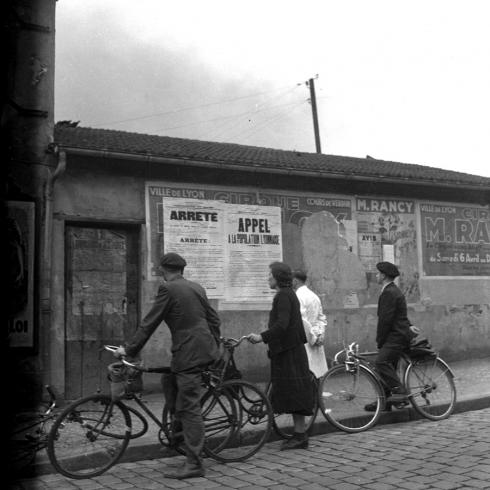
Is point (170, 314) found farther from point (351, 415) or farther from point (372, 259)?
point (372, 259)

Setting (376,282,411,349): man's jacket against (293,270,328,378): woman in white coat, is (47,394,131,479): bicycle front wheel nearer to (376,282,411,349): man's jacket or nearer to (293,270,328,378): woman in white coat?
(293,270,328,378): woman in white coat

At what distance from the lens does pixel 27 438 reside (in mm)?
5324

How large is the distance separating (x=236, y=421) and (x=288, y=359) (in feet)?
2.67

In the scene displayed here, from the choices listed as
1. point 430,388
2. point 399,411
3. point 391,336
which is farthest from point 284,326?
point 430,388

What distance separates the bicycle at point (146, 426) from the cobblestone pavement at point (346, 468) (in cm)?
15

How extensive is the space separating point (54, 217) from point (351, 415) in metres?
4.60

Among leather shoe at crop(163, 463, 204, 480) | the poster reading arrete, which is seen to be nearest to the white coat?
leather shoe at crop(163, 463, 204, 480)

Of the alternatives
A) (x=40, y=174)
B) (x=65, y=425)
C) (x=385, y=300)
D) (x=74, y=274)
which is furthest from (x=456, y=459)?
(x=40, y=174)

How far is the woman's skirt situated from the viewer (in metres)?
6.20

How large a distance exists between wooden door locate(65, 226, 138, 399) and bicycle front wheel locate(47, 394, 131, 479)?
3.50m

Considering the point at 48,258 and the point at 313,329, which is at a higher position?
the point at 48,258

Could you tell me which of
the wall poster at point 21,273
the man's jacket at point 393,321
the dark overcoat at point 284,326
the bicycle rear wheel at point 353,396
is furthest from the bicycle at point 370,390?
the wall poster at point 21,273

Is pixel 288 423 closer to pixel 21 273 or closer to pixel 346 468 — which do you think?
pixel 346 468

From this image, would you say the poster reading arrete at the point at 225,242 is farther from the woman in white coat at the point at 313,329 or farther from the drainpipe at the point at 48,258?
the woman in white coat at the point at 313,329
